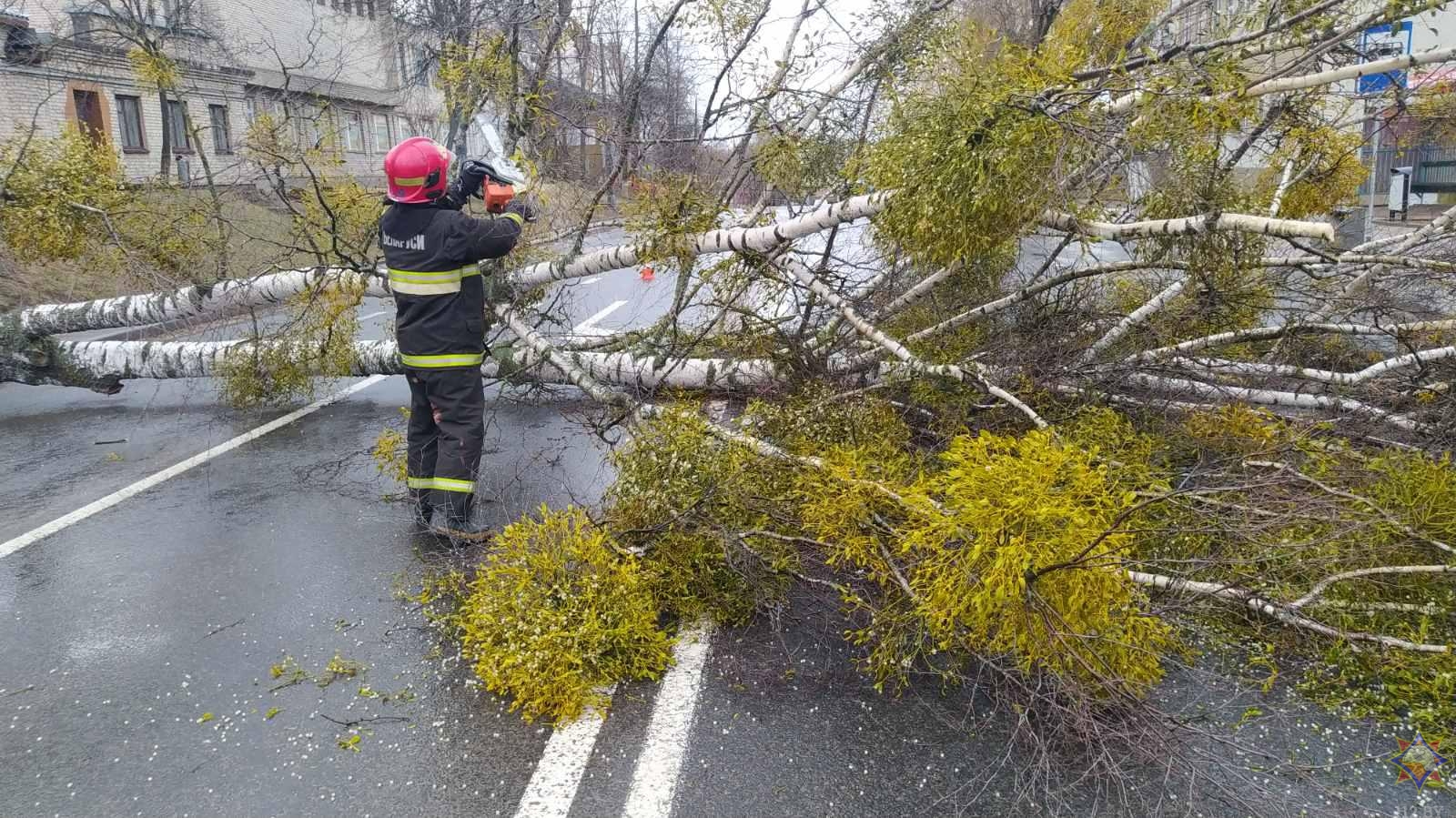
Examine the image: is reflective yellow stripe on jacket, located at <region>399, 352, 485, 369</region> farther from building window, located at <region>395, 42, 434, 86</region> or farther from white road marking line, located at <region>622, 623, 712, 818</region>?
building window, located at <region>395, 42, 434, 86</region>

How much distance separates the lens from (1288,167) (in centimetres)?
541

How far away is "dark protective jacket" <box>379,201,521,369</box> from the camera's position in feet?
13.9

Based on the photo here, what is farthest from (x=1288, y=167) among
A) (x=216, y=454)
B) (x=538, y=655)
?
(x=216, y=454)

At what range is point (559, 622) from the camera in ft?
9.79

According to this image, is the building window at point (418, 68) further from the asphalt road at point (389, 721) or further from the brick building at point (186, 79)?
the asphalt road at point (389, 721)

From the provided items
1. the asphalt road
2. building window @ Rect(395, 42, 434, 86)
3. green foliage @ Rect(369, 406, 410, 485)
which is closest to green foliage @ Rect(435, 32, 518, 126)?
building window @ Rect(395, 42, 434, 86)

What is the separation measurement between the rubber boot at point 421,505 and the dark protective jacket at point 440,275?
718 mm

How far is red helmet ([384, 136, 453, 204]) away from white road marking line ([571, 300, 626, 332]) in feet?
18.3

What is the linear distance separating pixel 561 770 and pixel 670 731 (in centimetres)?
38

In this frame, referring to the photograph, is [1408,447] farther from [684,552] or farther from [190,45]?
[190,45]

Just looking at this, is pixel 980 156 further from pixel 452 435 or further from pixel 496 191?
pixel 452 435

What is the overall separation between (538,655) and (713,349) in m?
3.38

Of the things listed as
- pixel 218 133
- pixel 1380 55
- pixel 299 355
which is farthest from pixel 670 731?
pixel 218 133

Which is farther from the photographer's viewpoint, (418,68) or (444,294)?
(418,68)
